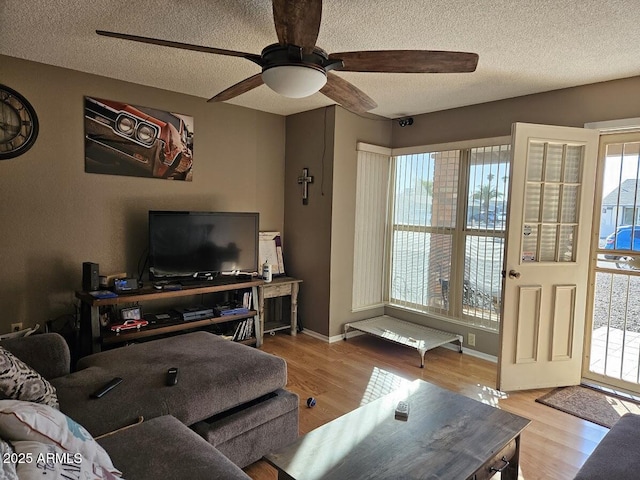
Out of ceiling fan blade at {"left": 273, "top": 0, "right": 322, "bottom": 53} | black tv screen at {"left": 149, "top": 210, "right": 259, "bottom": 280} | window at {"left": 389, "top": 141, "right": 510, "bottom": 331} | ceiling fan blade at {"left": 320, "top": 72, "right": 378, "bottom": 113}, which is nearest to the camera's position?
ceiling fan blade at {"left": 273, "top": 0, "right": 322, "bottom": 53}

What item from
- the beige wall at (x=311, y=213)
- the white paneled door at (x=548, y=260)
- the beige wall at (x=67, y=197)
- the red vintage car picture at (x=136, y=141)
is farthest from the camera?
the beige wall at (x=311, y=213)

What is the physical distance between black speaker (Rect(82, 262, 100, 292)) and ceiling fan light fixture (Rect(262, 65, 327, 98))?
6.88ft

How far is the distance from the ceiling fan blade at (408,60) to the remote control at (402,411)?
5.34 ft

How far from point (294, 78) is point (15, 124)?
2.35 metres

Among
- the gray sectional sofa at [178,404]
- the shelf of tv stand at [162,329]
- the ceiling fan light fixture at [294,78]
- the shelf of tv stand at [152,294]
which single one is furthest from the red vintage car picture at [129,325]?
the ceiling fan light fixture at [294,78]

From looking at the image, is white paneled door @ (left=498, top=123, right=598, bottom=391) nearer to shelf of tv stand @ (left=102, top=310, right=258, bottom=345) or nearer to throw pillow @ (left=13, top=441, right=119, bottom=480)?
shelf of tv stand @ (left=102, top=310, right=258, bottom=345)

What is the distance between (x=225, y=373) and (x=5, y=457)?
48.5 inches

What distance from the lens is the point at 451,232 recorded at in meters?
4.03

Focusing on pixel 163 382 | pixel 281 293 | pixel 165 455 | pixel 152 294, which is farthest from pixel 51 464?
pixel 281 293

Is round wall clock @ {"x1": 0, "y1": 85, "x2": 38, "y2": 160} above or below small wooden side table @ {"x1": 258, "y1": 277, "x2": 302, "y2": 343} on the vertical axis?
above

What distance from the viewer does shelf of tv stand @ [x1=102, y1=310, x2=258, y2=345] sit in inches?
120

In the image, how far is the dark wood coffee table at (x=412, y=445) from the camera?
4.80ft

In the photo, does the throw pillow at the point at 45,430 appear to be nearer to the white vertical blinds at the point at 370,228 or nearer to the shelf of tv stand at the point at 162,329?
the shelf of tv stand at the point at 162,329

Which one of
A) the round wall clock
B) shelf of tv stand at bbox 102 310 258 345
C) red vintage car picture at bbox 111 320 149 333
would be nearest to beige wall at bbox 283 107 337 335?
shelf of tv stand at bbox 102 310 258 345
